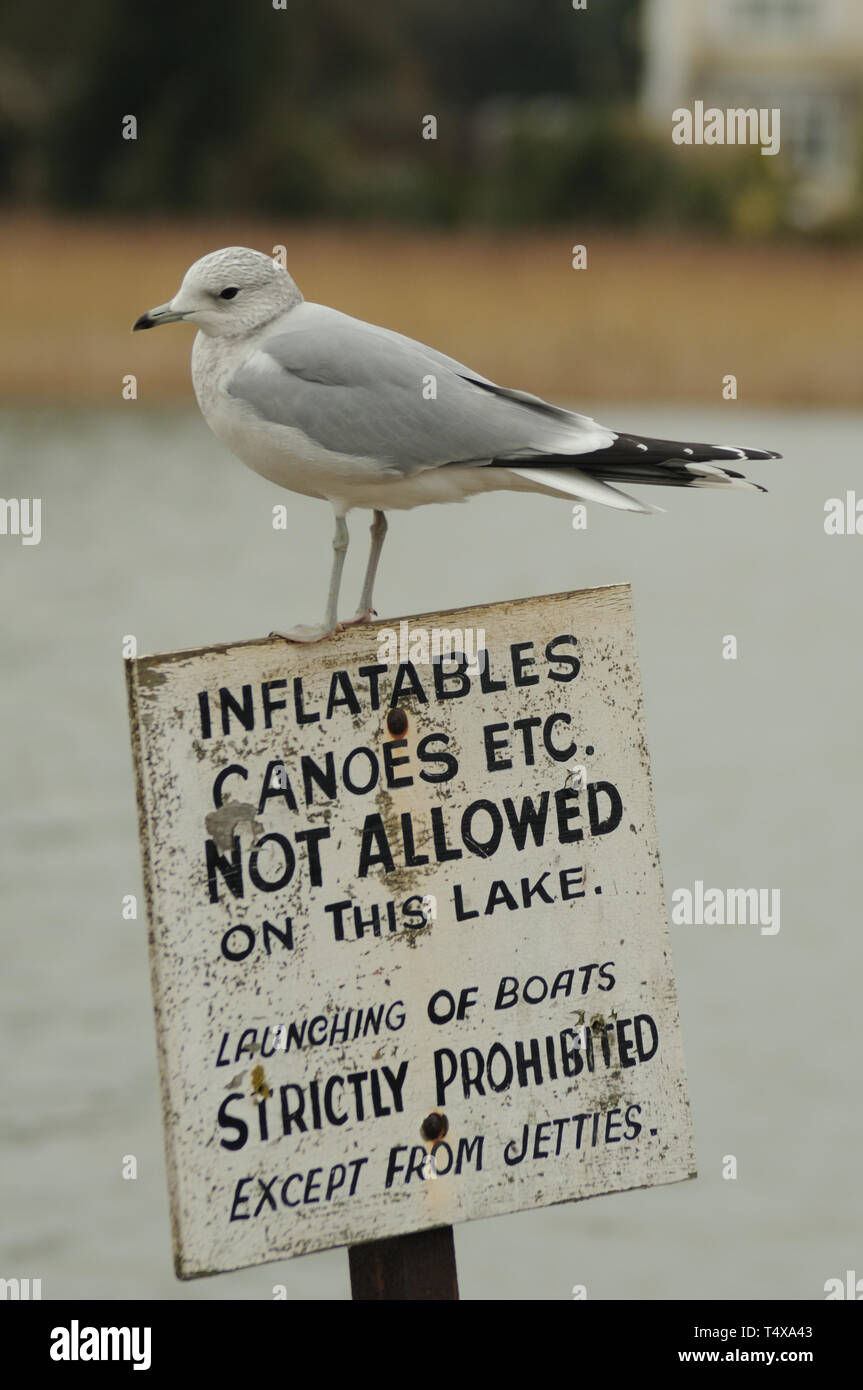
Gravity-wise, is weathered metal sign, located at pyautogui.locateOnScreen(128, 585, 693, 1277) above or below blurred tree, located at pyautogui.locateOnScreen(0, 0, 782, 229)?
below

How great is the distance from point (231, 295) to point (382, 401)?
27cm

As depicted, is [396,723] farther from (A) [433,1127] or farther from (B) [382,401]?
(B) [382,401]

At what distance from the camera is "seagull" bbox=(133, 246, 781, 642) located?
309cm

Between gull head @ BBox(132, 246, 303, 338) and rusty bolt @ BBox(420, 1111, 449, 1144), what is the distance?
4.01 ft

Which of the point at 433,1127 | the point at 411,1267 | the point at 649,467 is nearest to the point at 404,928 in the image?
the point at 433,1127

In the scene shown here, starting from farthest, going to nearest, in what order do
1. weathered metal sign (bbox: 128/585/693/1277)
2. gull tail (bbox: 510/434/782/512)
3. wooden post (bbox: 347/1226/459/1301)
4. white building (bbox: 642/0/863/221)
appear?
white building (bbox: 642/0/863/221), gull tail (bbox: 510/434/782/512), wooden post (bbox: 347/1226/459/1301), weathered metal sign (bbox: 128/585/693/1277)

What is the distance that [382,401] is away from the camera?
315 cm

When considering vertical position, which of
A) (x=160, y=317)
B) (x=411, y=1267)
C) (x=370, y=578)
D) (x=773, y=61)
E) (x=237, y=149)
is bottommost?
(x=411, y=1267)

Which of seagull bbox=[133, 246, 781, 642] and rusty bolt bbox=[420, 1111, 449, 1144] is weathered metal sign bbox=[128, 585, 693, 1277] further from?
seagull bbox=[133, 246, 781, 642]

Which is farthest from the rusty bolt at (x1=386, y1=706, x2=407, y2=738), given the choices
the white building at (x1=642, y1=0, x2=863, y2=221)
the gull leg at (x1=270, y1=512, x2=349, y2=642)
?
the white building at (x1=642, y1=0, x2=863, y2=221)

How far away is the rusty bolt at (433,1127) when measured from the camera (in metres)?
2.67

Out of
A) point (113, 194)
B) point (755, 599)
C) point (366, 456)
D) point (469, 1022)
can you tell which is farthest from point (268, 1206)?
point (113, 194)

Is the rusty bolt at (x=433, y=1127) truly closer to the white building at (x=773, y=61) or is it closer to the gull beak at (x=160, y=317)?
the gull beak at (x=160, y=317)

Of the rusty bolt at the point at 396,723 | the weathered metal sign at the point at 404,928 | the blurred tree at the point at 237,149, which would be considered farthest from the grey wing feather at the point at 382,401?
the blurred tree at the point at 237,149
